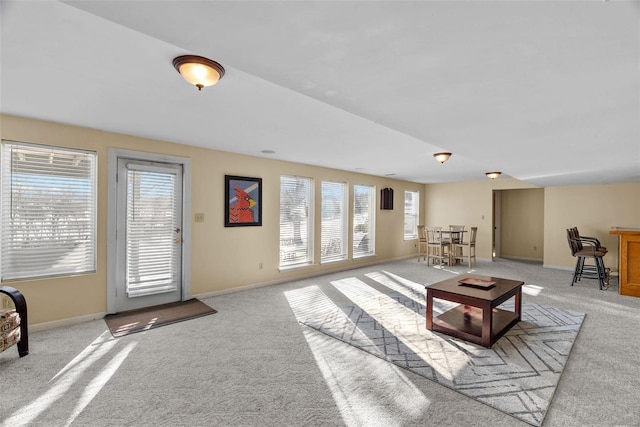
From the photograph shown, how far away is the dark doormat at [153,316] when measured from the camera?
3434mm

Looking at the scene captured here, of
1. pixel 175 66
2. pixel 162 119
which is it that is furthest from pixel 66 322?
pixel 175 66

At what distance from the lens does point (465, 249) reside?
335 inches

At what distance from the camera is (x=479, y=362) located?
2664mm

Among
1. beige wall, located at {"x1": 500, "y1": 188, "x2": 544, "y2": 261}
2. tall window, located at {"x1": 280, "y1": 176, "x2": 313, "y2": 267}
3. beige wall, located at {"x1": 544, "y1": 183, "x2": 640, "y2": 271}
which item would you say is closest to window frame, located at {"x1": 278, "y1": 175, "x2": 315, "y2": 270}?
tall window, located at {"x1": 280, "y1": 176, "x2": 313, "y2": 267}

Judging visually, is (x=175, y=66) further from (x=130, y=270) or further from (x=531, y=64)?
(x=130, y=270)

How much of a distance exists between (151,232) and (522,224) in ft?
31.0

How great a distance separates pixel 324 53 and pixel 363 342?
8.77 ft

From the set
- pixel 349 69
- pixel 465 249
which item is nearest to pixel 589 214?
pixel 465 249

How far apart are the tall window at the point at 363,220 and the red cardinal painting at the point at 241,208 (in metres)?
2.88

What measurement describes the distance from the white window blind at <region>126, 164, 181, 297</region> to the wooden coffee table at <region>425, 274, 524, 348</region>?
3.50 m

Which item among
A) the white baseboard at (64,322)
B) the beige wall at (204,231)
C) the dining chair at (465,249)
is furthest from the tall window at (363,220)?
the white baseboard at (64,322)

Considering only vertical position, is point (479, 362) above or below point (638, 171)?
below

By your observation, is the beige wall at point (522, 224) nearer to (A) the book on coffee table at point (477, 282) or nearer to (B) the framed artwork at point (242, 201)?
(A) the book on coffee table at point (477, 282)

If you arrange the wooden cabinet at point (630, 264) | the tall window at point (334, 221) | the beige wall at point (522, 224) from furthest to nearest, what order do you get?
the beige wall at point (522, 224), the tall window at point (334, 221), the wooden cabinet at point (630, 264)
